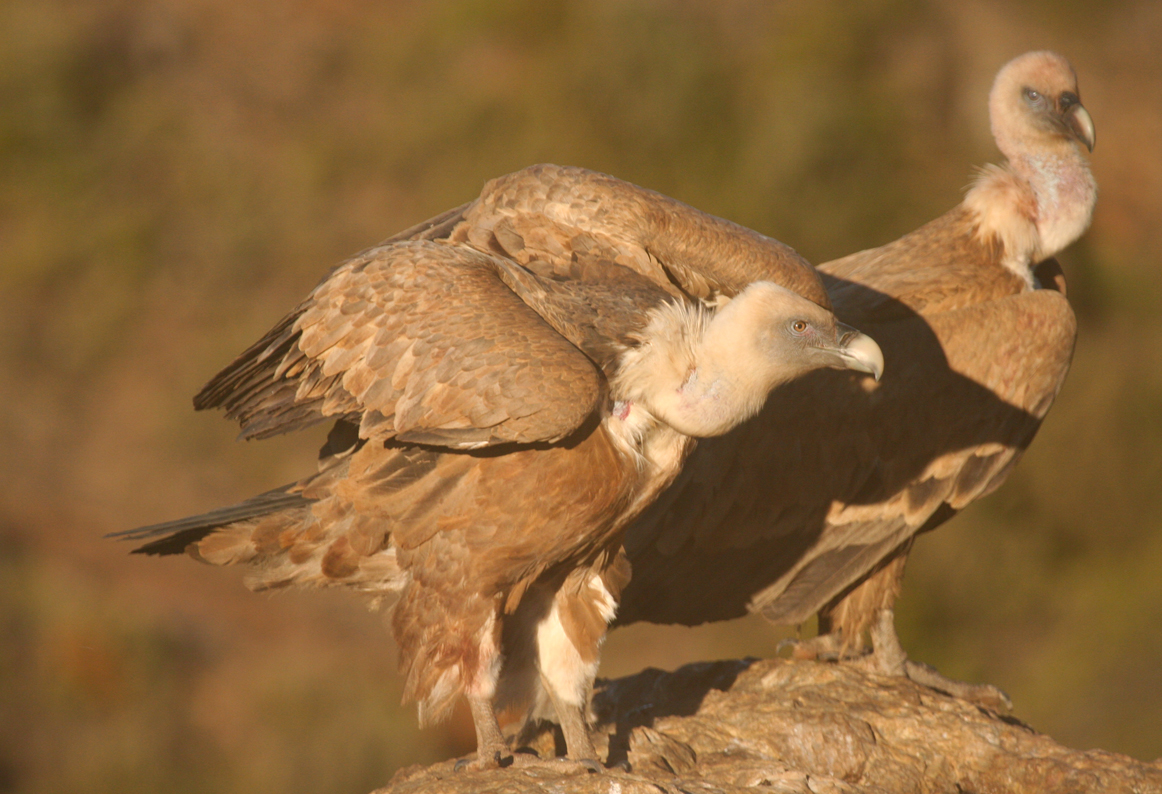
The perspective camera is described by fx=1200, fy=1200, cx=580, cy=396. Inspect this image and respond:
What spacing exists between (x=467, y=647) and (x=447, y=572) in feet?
0.93

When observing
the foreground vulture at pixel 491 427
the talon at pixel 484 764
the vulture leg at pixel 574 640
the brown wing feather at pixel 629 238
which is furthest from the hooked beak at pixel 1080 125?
the talon at pixel 484 764

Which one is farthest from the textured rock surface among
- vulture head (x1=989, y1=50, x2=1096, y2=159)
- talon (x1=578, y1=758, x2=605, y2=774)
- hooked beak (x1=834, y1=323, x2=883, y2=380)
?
vulture head (x1=989, y1=50, x2=1096, y2=159)

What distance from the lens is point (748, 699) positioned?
16.4 feet

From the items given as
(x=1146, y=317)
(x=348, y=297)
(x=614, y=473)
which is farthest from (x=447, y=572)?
(x=1146, y=317)

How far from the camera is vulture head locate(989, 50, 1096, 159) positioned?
6.14 m

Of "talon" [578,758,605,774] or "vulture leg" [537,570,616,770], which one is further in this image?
"vulture leg" [537,570,616,770]

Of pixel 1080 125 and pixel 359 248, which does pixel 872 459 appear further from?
pixel 359 248

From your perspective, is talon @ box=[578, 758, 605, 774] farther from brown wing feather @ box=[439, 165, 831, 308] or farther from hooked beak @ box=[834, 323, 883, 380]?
brown wing feather @ box=[439, 165, 831, 308]

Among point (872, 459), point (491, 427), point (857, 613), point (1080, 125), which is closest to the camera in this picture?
point (491, 427)

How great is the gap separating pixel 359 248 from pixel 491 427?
15.8 meters

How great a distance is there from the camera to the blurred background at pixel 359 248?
43.5 ft

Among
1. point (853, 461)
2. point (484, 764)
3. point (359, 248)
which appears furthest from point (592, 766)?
point (359, 248)

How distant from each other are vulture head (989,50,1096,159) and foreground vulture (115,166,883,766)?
2.15 metres

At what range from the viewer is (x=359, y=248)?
1911 centimetres
